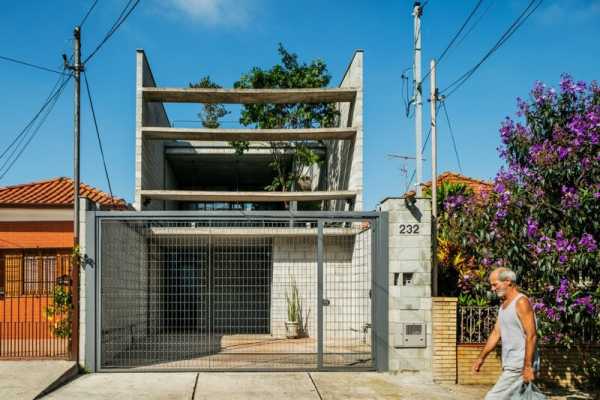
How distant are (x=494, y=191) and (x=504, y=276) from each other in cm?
347

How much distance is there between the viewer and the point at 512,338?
17.7 ft

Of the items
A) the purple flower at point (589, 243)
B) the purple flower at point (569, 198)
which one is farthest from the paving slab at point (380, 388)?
the purple flower at point (569, 198)

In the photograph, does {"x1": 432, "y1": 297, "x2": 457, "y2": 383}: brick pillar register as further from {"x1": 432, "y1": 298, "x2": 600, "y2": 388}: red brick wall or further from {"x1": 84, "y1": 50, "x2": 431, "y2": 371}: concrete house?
{"x1": 84, "y1": 50, "x2": 431, "y2": 371}: concrete house

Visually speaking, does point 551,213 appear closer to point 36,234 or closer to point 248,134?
point 248,134

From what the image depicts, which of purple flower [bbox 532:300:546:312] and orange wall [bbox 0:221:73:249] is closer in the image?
purple flower [bbox 532:300:546:312]

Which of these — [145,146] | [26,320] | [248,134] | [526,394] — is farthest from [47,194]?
[526,394]

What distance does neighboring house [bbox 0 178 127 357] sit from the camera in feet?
42.6

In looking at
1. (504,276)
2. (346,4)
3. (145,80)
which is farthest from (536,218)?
(145,80)

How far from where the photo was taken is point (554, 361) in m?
9.01

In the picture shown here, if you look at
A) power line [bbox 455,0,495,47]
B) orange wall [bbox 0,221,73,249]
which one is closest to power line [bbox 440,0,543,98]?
power line [bbox 455,0,495,47]

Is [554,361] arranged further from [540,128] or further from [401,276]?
[540,128]

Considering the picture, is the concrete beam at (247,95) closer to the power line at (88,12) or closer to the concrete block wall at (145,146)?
the concrete block wall at (145,146)

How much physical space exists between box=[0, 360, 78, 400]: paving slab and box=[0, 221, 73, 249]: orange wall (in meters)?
6.55

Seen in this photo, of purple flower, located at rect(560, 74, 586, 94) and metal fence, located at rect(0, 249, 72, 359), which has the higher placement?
purple flower, located at rect(560, 74, 586, 94)
